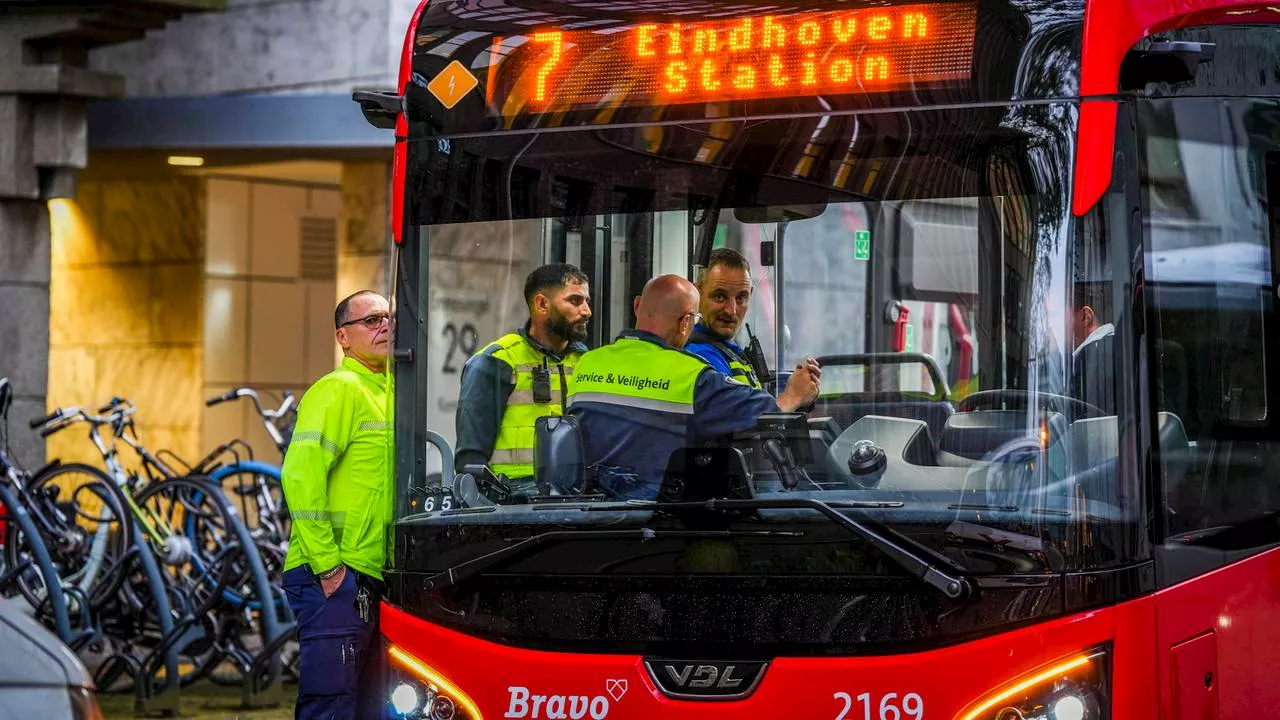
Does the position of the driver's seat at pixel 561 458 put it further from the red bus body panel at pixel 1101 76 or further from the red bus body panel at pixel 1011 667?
the red bus body panel at pixel 1101 76

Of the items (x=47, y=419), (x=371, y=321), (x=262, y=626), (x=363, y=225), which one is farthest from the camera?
(x=363, y=225)

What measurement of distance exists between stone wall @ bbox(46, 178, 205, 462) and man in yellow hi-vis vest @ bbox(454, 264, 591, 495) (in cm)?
1192

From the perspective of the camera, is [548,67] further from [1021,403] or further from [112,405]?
[112,405]

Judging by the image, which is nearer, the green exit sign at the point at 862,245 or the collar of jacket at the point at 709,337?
the green exit sign at the point at 862,245

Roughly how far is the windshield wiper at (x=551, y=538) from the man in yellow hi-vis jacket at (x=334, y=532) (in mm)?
1780

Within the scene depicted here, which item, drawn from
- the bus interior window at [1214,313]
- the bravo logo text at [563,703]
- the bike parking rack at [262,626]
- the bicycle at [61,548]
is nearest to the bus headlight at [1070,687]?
the bus interior window at [1214,313]

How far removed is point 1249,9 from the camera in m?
5.10

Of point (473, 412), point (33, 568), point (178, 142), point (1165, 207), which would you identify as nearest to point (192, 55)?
point (178, 142)

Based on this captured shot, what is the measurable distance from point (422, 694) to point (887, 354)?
1449 mm

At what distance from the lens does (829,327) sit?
4.96 metres

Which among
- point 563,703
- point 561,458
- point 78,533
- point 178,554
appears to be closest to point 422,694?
point 563,703

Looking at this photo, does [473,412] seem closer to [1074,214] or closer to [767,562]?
[767,562]

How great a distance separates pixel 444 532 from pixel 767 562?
0.89m

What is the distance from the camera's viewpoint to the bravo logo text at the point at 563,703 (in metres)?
4.95
